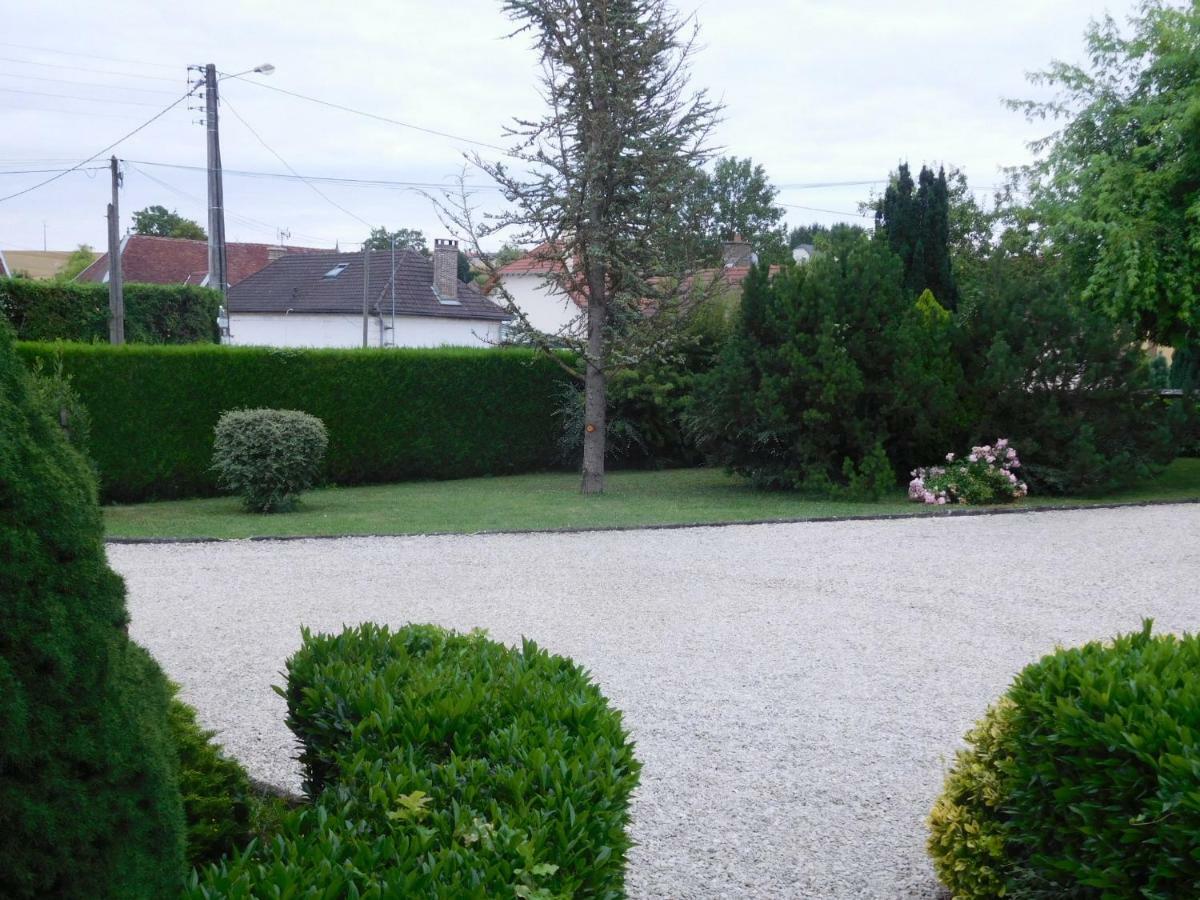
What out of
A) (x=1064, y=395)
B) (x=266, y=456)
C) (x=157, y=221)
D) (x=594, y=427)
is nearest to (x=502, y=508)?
(x=594, y=427)

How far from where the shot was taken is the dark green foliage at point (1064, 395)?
14367 mm

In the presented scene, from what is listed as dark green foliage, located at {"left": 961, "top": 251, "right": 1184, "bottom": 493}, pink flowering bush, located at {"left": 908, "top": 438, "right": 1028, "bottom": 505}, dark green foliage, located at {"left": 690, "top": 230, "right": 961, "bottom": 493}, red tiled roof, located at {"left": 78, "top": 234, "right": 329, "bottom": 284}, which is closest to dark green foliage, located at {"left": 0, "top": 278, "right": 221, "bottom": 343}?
dark green foliage, located at {"left": 690, "top": 230, "right": 961, "bottom": 493}

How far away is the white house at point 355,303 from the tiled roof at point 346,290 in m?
0.03

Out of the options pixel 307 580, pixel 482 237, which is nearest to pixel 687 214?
pixel 482 237

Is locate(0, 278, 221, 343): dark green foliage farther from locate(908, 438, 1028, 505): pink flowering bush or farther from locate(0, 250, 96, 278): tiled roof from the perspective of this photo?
locate(0, 250, 96, 278): tiled roof

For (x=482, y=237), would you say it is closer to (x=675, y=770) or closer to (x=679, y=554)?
(x=679, y=554)

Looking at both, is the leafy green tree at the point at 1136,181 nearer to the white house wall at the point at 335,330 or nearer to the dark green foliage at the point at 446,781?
the dark green foliage at the point at 446,781

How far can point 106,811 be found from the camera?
173 cm

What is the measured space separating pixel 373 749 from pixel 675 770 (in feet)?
6.96

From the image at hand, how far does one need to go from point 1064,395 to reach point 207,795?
14.0m

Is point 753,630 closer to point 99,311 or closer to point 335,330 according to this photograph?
point 99,311

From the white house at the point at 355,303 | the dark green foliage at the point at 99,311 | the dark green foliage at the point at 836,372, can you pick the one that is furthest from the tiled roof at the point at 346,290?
the dark green foliage at the point at 836,372

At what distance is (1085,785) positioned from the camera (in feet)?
9.25

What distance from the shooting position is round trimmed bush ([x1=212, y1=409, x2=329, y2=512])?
13.2 metres
